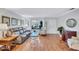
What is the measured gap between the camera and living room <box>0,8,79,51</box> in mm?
2014

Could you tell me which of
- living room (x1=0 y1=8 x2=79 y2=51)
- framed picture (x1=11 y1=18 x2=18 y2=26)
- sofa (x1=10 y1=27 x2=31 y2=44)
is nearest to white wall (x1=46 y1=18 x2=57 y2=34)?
living room (x1=0 y1=8 x2=79 y2=51)

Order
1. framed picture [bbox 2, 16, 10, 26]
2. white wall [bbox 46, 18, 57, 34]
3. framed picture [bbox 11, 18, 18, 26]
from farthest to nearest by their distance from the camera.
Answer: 1. white wall [bbox 46, 18, 57, 34]
2. framed picture [bbox 11, 18, 18, 26]
3. framed picture [bbox 2, 16, 10, 26]

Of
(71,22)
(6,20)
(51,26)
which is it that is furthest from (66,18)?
(6,20)

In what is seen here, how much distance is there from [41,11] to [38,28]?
1.37 ft

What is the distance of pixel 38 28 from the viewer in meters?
2.29

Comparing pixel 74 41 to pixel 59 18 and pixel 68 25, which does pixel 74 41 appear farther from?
pixel 59 18

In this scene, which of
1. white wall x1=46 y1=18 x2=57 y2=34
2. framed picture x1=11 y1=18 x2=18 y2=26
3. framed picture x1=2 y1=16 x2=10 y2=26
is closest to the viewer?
framed picture x1=2 y1=16 x2=10 y2=26

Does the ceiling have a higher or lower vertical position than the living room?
higher

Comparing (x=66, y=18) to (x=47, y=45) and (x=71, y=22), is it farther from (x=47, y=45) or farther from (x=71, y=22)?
(x=47, y=45)

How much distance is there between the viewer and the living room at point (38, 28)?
2014mm

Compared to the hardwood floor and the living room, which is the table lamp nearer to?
the living room
